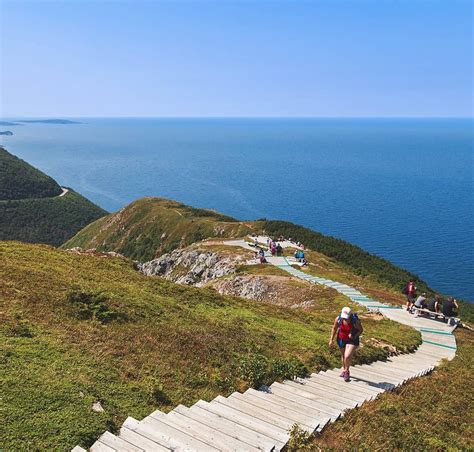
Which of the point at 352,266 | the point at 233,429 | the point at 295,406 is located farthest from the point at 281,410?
the point at 352,266

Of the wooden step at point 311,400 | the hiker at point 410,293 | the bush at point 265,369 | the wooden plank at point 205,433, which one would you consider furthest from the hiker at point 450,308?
the wooden plank at point 205,433

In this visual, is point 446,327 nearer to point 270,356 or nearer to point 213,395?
point 270,356

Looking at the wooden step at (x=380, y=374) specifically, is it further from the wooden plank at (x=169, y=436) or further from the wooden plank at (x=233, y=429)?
the wooden plank at (x=169, y=436)

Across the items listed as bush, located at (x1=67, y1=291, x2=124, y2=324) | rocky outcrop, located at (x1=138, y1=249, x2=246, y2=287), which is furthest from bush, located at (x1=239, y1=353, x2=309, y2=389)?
rocky outcrop, located at (x1=138, y1=249, x2=246, y2=287)

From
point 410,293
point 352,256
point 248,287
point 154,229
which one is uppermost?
point 410,293

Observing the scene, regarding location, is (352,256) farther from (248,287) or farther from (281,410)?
(281,410)

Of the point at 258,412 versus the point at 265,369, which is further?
the point at 265,369
